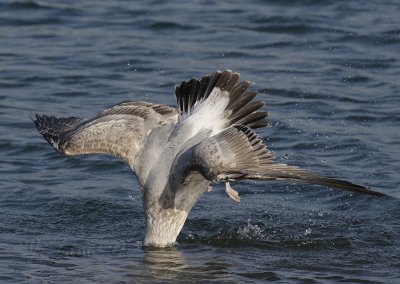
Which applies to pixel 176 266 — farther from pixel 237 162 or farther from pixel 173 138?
pixel 237 162

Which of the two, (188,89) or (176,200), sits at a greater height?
(188,89)

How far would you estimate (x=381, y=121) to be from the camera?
11.3m

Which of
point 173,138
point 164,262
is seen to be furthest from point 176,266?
point 173,138

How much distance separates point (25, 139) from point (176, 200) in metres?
3.49

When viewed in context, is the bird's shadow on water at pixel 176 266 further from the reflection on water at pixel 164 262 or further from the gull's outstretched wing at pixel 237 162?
the gull's outstretched wing at pixel 237 162

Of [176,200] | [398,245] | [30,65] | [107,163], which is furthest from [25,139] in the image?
[398,245]

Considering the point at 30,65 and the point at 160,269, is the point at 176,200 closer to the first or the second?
the point at 160,269

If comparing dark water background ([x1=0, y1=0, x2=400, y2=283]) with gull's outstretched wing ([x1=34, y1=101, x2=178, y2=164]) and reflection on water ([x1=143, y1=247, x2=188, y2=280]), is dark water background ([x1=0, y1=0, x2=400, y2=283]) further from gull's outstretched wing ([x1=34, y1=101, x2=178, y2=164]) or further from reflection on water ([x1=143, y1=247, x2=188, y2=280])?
gull's outstretched wing ([x1=34, y1=101, x2=178, y2=164])

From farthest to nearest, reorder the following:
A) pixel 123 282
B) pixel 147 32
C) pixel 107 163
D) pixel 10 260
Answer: pixel 147 32 → pixel 107 163 → pixel 10 260 → pixel 123 282

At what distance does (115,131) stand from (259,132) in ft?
9.06

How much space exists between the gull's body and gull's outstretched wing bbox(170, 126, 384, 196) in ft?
0.03

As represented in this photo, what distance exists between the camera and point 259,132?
11148 millimetres

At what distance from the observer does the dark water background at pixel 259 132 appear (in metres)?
8.19

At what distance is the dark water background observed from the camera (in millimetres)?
8188
